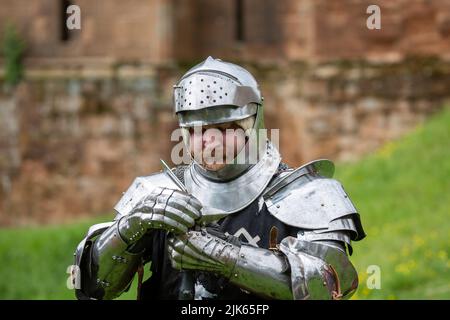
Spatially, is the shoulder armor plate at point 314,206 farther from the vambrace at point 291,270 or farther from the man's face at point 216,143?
the man's face at point 216,143

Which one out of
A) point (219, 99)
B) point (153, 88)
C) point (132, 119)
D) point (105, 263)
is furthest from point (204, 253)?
point (132, 119)

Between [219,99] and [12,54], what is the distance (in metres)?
14.2

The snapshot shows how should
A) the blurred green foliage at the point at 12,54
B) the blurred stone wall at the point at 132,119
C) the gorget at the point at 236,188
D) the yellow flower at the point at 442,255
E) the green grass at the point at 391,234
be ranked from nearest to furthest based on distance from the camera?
the gorget at the point at 236,188 → the green grass at the point at 391,234 → the yellow flower at the point at 442,255 → the blurred stone wall at the point at 132,119 → the blurred green foliage at the point at 12,54

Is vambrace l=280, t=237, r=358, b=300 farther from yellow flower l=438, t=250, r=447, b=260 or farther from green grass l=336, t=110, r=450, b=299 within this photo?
yellow flower l=438, t=250, r=447, b=260

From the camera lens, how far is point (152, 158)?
18.0 metres

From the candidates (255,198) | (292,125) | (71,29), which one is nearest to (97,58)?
(71,29)

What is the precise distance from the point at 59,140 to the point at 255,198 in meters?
13.7

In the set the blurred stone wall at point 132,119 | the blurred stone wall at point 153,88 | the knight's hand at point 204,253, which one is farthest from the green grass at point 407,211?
the knight's hand at point 204,253

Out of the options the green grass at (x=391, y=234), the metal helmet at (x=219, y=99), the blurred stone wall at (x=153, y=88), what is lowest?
the green grass at (x=391, y=234)

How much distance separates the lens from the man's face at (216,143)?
466 cm

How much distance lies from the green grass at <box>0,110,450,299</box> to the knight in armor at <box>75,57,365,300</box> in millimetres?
4361

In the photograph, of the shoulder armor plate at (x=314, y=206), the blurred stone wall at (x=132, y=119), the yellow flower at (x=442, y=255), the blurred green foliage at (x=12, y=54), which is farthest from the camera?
the blurred green foliage at (x=12, y=54)

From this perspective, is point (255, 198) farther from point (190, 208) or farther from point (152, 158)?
point (152, 158)

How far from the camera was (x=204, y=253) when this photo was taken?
441 cm
